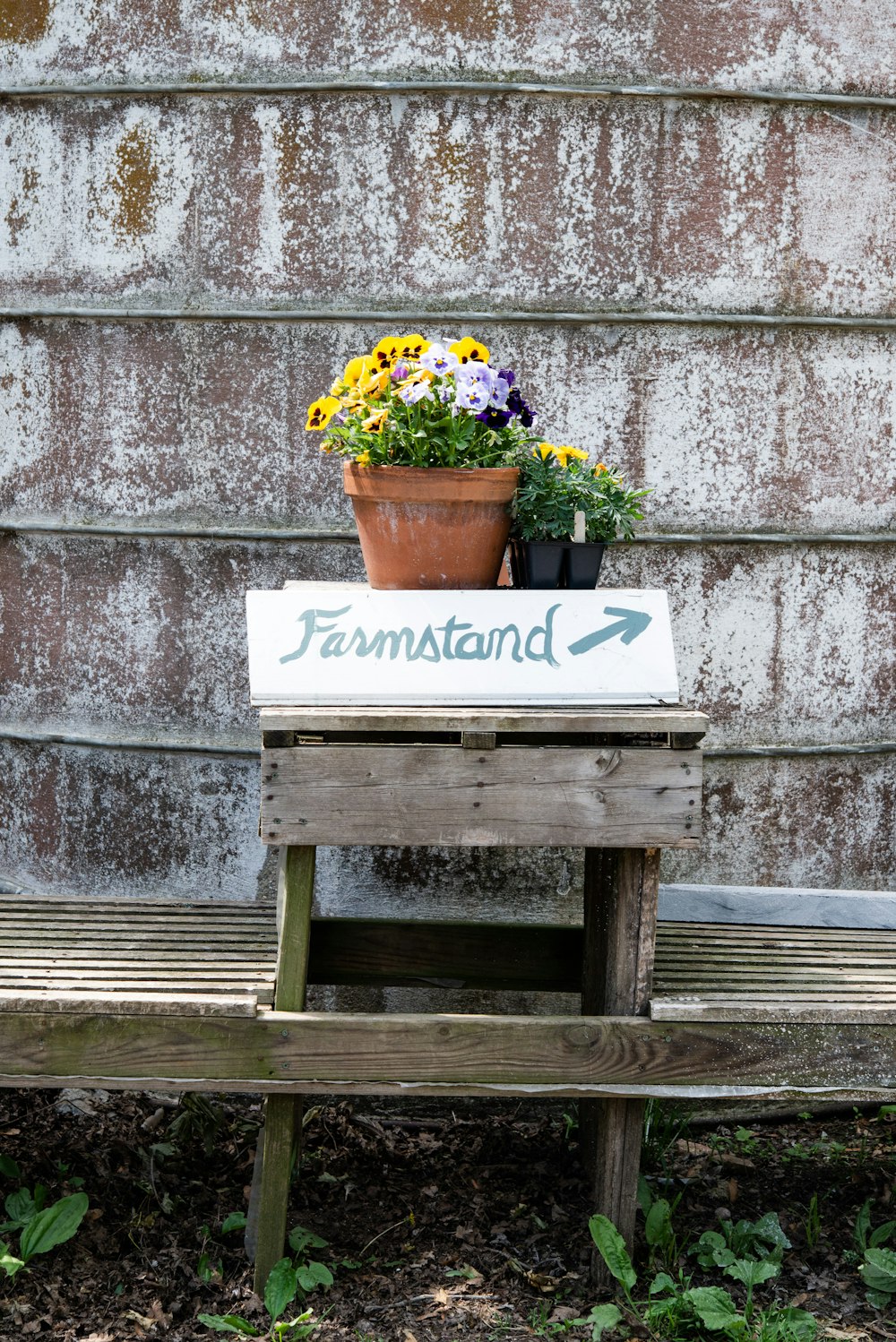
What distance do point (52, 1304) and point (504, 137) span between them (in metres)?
2.65

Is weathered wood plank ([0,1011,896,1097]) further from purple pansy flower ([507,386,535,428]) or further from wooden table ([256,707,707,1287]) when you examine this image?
purple pansy flower ([507,386,535,428])

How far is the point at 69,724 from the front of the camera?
10.8 ft

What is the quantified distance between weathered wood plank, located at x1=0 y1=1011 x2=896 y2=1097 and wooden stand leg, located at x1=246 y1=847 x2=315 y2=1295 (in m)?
0.07

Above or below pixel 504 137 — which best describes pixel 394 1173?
below

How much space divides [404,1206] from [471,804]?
40.9 inches

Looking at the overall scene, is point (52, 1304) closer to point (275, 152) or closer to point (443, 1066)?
point (443, 1066)

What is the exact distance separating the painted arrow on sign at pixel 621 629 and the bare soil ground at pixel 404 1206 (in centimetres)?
121

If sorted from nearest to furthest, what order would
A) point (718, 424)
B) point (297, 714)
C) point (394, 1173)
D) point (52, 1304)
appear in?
1. point (297, 714)
2. point (52, 1304)
3. point (394, 1173)
4. point (718, 424)

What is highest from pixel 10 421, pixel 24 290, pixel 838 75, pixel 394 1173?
pixel 838 75

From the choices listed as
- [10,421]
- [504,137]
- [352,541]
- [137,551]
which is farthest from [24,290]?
[504,137]

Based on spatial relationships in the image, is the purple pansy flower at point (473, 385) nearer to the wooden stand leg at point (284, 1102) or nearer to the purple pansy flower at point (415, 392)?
the purple pansy flower at point (415, 392)

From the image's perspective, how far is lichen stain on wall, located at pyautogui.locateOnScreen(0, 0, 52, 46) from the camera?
10.4ft

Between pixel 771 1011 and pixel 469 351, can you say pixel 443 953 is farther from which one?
pixel 469 351

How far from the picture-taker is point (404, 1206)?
279cm
